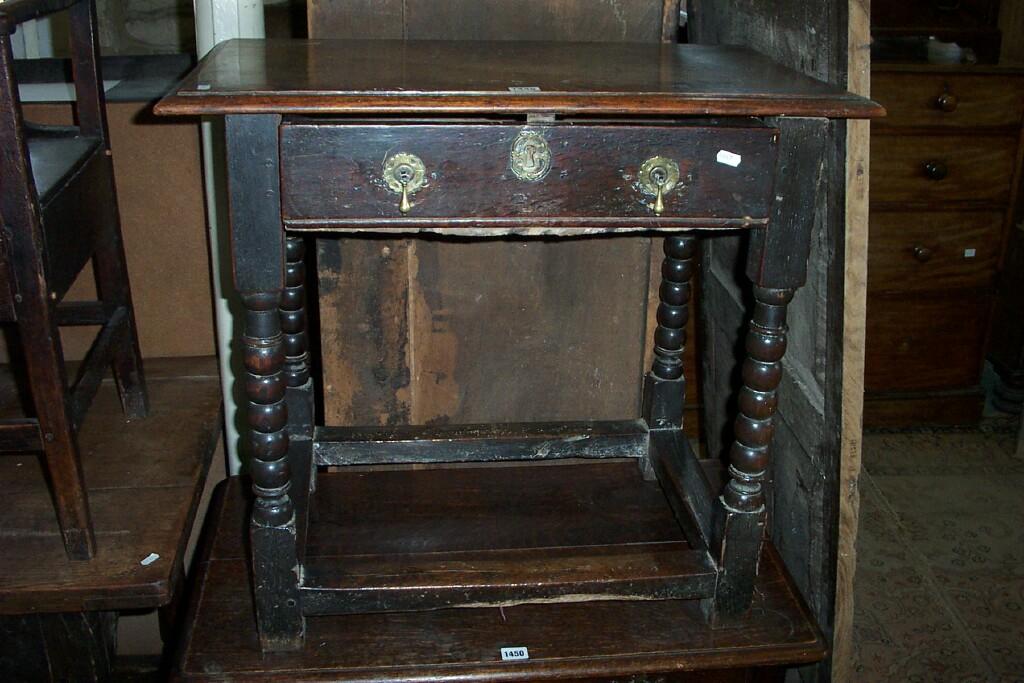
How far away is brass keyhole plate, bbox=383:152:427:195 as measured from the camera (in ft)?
3.65

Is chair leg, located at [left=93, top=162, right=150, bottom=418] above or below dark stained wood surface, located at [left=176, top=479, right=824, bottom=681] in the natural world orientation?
above

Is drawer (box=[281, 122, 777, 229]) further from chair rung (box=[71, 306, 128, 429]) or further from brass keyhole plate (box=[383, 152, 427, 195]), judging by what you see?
chair rung (box=[71, 306, 128, 429])

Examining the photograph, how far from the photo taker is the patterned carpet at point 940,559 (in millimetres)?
1947

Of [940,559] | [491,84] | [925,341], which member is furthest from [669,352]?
[925,341]

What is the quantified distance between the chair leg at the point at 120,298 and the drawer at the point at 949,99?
178cm

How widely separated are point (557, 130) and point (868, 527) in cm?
167

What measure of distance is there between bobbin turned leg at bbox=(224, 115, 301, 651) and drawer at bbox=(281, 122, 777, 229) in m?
0.03

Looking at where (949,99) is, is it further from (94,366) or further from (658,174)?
(94,366)

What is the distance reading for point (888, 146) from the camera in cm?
243

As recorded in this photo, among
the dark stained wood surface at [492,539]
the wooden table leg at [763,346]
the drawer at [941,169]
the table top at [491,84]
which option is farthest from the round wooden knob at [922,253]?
the wooden table leg at [763,346]

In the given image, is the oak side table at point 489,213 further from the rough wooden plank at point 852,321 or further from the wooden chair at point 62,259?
the wooden chair at point 62,259

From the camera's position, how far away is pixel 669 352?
1.79 metres

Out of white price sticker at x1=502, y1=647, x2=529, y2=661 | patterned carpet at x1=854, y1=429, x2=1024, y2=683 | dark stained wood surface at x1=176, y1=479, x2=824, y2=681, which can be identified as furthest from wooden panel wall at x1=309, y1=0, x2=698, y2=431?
patterned carpet at x1=854, y1=429, x2=1024, y2=683

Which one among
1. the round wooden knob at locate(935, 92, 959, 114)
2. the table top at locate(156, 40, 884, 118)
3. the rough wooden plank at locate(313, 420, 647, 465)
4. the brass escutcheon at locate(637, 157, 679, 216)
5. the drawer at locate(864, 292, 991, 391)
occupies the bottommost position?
the drawer at locate(864, 292, 991, 391)
